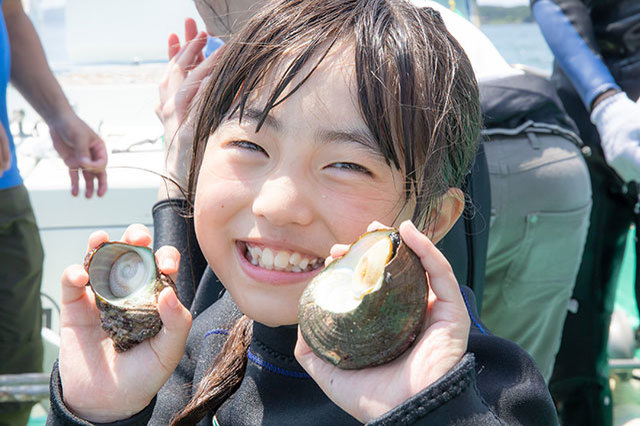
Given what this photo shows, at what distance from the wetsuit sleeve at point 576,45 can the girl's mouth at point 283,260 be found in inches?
69.9

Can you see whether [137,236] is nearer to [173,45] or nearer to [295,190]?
[295,190]

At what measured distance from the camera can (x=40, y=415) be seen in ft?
10.1

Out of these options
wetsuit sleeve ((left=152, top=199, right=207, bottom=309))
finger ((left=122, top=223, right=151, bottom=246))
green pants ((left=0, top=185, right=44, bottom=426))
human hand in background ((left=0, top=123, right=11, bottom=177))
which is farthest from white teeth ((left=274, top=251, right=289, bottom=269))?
green pants ((left=0, top=185, right=44, bottom=426))

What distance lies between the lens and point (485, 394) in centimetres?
113

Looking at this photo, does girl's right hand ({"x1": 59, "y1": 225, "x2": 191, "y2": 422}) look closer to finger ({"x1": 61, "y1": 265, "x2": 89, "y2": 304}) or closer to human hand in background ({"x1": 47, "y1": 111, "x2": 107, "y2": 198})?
finger ({"x1": 61, "y1": 265, "x2": 89, "y2": 304})

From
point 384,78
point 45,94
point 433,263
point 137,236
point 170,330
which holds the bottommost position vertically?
point 45,94

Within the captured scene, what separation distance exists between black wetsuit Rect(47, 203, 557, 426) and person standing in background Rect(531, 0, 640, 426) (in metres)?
1.51

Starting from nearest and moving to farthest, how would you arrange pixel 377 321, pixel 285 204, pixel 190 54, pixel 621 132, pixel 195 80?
pixel 377 321
pixel 285 204
pixel 195 80
pixel 190 54
pixel 621 132

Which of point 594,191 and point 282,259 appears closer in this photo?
point 282,259

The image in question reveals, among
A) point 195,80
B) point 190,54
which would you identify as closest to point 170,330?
point 195,80

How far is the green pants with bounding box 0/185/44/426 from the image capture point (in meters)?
2.42

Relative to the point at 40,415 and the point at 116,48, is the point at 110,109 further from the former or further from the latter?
the point at 40,415

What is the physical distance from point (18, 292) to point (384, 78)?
1.88m

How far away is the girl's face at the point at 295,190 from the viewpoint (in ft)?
3.59
